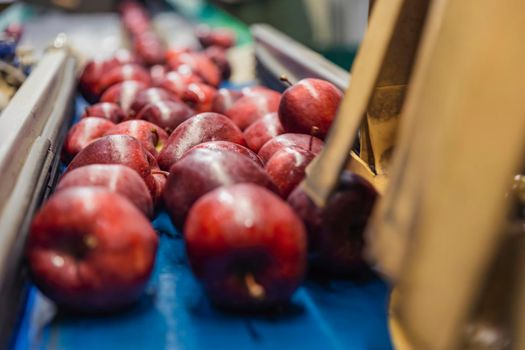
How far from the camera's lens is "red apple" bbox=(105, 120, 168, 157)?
5.83ft

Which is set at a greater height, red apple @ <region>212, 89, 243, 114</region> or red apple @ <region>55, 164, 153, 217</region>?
red apple @ <region>55, 164, 153, 217</region>

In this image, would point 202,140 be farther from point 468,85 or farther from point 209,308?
point 468,85

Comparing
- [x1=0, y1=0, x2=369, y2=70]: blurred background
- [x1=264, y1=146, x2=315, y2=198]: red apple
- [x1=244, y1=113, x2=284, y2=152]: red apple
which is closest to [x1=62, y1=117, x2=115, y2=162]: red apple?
[x1=244, y1=113, x2=284, y2=152]: red apple

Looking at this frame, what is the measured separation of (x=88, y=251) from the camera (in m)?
1.03

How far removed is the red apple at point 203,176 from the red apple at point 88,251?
20 centimetres

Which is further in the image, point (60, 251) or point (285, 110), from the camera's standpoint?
point (285, 110)

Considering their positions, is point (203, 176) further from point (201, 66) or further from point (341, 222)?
point (201, 66)

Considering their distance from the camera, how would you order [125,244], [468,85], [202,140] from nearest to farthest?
[468,85] < [125,244] < [202,140]

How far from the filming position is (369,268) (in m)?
1.27

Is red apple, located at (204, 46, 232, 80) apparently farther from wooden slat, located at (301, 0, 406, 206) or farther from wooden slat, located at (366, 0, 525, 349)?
wooden slat, located at (366, 0, 525, 349)

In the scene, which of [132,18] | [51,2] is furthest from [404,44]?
[51,2]

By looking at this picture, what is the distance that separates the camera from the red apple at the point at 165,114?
A: 2049mm

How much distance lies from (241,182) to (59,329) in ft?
1.50

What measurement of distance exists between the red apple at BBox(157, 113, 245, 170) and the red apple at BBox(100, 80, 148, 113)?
0.84 metres
